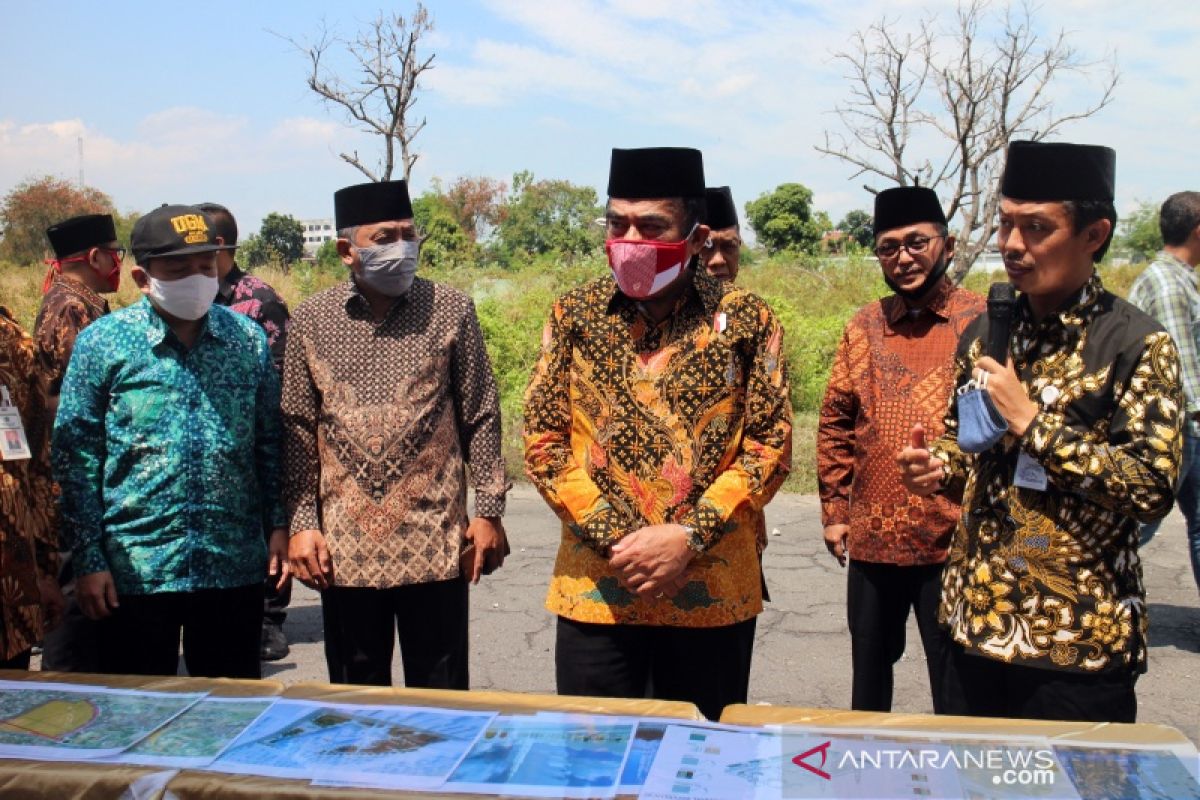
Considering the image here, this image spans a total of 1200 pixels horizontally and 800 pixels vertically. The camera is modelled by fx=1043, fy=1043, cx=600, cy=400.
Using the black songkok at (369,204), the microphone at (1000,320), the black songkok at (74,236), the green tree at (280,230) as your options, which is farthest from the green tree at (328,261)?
the microphone at (1000,320)

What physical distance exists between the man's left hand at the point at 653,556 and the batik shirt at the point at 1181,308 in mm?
3394

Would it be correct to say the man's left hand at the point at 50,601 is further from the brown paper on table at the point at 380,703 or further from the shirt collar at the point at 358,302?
the shirt collar at the point at 358,302

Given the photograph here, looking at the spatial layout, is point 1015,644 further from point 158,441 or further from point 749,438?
point 158,441

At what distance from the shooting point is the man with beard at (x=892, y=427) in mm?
3398

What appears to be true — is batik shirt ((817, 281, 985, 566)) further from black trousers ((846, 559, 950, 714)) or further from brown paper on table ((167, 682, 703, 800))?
brown paper on table ((167, 682, 703, 800))

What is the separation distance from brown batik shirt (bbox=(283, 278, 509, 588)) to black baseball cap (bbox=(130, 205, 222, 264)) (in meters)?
0.35

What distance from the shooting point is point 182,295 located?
3037 millimetres

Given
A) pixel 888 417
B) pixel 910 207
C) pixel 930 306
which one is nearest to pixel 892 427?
pixel 888 417

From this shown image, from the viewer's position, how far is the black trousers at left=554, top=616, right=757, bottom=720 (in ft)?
8.80

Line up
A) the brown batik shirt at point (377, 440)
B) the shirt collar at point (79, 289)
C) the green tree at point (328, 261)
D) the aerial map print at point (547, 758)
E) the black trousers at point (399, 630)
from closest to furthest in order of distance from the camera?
the aerial map print at point (547, 758) < the brown batik shirt at point (377, 440) < the black trousers at point (399, 630) < the shirt collar at point (79, 289) < the green tree at point (328, 261)

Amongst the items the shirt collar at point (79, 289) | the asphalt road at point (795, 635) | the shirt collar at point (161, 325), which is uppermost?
the shirt collar at point (79, 289)

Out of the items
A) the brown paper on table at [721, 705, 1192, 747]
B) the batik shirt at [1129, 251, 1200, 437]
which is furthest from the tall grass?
the brown paper on table at [721, 705, 1192, 747]

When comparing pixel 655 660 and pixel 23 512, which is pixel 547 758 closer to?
pixel 655 660

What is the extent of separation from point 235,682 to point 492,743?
2.32 ft
